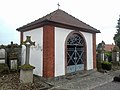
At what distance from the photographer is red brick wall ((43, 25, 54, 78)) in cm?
1144

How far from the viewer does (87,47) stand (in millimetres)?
14922

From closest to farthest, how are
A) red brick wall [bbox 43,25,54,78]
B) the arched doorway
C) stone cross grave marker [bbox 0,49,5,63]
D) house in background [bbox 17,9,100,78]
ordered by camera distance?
red brick wall [bbox 43,25,54,78] < house in background [bbox 17,9,100,78] < stone cross grave marker [bbox 0,49,5,63] < the arched doorway

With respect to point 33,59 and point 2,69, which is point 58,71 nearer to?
point 33,59

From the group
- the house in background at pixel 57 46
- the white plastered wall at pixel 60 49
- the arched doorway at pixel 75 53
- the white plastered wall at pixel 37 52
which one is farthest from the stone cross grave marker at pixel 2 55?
the arched doorway at pixel 75 53


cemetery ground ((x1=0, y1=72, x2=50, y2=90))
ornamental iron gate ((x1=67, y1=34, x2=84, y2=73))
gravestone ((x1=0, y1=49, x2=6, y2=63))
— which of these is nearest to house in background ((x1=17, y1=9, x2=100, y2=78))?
ornamental iron gate ((x1=67, y1=34, x2=84, y2=73))

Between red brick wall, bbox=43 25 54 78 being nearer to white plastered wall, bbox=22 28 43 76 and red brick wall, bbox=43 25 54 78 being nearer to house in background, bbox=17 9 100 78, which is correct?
house in background, bbox=17 9 100 78

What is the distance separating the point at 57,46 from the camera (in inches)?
475

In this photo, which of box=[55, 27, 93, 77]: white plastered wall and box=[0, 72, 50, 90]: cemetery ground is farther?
box=[55, 27, 93, 77]: white plastered wall

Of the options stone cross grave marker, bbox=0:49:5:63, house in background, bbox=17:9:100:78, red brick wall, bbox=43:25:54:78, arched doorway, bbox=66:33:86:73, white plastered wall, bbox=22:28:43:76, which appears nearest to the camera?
red brick wall, bbox=43:25:54:78

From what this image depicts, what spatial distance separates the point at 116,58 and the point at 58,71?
1199 centimetres

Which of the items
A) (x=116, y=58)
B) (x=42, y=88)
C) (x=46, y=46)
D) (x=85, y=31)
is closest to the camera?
(x=42, y=88)

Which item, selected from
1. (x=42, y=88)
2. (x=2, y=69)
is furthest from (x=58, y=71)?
(x=2, y=69)

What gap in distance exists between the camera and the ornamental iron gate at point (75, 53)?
1323 centimetres

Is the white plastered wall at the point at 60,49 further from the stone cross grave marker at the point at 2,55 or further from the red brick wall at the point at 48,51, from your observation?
the stone cross grave marker at the point at 2,55
